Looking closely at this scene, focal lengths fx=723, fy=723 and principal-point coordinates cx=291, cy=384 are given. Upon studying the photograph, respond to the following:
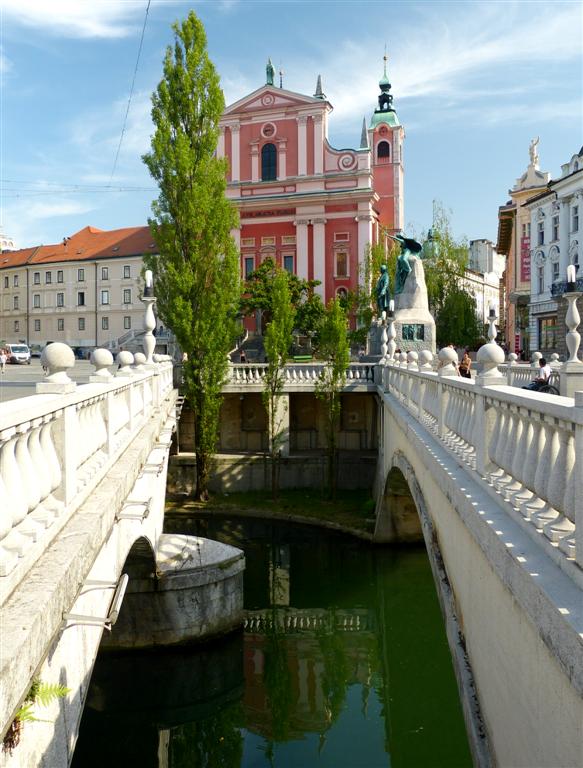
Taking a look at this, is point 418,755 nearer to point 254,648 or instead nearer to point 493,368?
point 254,648

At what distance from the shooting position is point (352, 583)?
18.8m

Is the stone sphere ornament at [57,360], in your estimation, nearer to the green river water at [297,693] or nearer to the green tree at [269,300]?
the green river water at [297,693]

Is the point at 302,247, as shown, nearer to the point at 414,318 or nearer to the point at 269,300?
the point at 269,300

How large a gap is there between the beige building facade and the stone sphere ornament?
53664 millimetres

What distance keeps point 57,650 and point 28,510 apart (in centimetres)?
76

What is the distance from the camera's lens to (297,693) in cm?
1354

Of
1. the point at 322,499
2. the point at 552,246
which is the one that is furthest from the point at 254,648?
the point at 552,246

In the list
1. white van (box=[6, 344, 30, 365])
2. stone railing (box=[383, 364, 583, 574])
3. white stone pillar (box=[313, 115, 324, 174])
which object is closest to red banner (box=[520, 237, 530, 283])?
white stone pillar (box=[313, 115, 324, 174])

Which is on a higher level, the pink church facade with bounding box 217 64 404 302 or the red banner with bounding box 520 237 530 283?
the pink church facade with bounding box 217 64 404 302

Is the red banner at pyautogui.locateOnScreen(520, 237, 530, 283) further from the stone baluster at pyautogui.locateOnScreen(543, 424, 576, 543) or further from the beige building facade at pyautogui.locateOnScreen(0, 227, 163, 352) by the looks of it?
the stone baluster at pyautogui.locateOnScreen(543, 424, 576, 543)

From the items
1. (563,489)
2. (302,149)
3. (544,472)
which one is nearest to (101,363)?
(544,472)

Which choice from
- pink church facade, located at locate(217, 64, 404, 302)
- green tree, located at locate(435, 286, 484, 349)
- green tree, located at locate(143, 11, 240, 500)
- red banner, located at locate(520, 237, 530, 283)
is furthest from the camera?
pink church facade, located at locate(217, 64, 404, 302)

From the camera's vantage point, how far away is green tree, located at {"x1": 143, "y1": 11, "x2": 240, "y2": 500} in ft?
78.3

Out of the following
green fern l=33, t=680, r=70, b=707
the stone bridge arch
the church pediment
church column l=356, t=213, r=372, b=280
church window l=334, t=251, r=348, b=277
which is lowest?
the stone bridge arch
